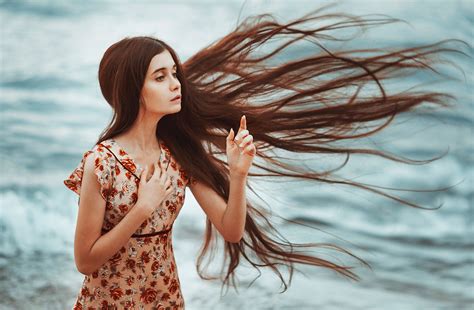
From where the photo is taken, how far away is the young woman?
246cm

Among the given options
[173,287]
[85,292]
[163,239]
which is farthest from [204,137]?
[85,292]

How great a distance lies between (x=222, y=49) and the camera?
2.96 meters

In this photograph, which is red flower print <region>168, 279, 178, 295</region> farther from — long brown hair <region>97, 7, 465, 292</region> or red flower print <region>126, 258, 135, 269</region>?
long brown hair <region>97, 7, 465, 292</region>

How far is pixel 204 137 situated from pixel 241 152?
11.9 inches

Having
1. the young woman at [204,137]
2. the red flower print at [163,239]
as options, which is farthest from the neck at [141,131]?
the red flower print at [163,239]

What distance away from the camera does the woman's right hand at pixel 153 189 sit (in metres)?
2.40

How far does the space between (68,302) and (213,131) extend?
8.45 feet

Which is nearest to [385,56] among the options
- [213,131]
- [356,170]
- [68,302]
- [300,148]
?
[300,148]

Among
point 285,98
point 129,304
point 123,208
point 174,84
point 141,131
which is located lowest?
point 129,304

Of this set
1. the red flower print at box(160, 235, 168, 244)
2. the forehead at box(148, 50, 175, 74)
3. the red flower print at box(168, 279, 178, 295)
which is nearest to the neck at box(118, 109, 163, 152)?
the forehead at box(148, 50, 175, 74)

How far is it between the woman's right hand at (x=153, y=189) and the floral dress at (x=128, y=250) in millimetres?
34

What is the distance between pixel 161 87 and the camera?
248cm

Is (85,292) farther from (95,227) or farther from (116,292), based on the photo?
(95,227)

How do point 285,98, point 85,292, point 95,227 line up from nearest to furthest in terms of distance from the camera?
point 95,227 → point 85,292 → point 285,98
